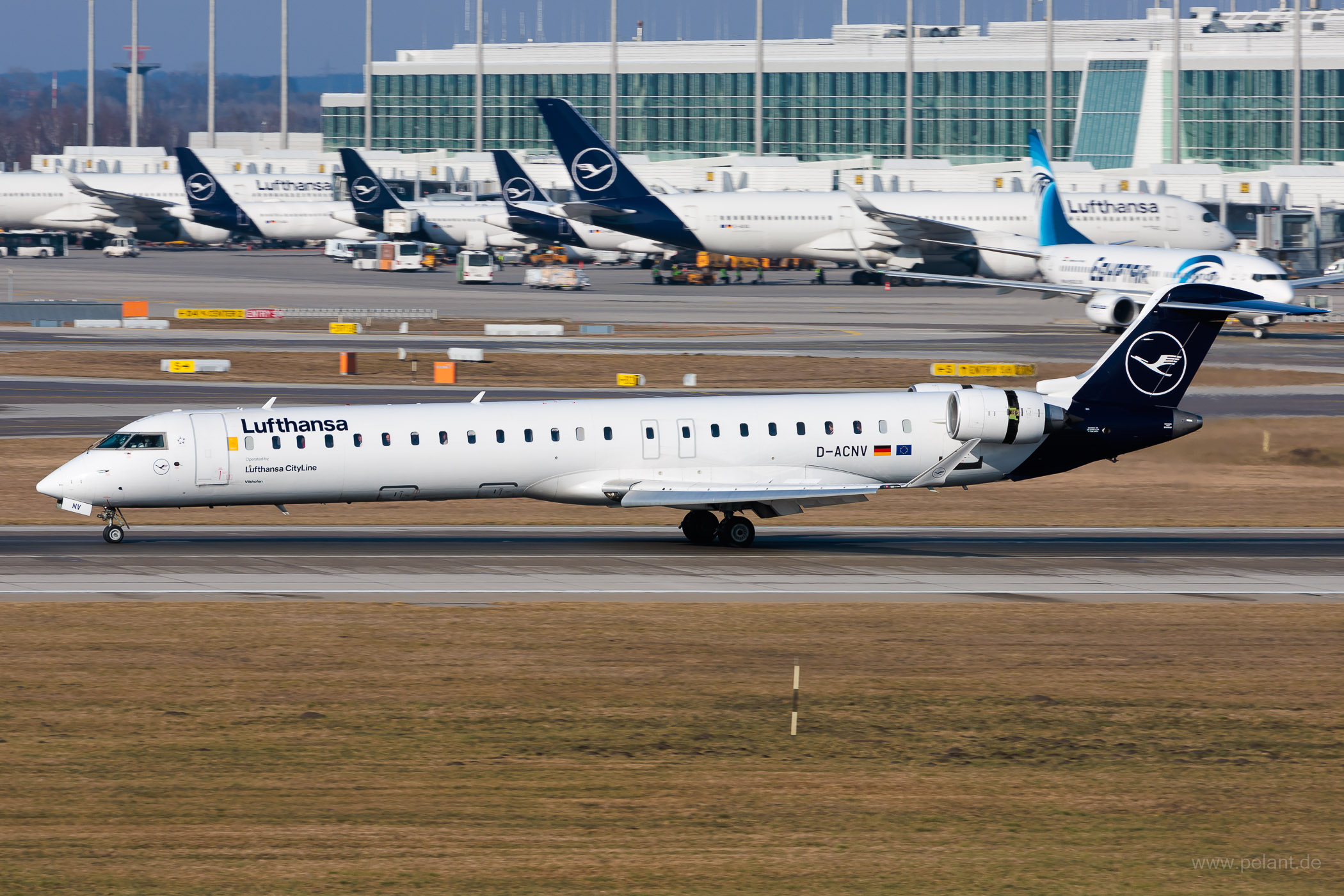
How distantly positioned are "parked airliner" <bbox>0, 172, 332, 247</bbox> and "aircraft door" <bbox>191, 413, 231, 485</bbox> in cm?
13302

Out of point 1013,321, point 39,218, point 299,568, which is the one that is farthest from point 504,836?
point 39,218

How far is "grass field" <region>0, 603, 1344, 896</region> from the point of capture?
17781mm

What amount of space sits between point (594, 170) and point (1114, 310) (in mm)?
44134

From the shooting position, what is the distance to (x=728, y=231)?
412ft

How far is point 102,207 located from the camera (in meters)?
166

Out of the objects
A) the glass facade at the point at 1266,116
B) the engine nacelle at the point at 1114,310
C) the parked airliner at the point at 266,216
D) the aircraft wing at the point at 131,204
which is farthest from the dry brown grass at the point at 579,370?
the glass facade at the point at 1266,116

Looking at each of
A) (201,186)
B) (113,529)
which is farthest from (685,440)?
(201,186)

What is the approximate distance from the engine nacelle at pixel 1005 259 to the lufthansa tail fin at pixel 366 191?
186 feet

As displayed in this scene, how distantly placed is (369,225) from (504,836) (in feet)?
456

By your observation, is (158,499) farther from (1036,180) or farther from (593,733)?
(1036,180)

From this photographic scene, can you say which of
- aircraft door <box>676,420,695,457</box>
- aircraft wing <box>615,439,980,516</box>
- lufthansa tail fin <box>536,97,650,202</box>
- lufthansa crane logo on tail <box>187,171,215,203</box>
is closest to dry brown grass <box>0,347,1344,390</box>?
aircraft wing <box>615,439,980,516</box>

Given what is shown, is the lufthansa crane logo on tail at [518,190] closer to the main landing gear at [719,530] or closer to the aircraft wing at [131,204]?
the aircraft wing at [131,204]

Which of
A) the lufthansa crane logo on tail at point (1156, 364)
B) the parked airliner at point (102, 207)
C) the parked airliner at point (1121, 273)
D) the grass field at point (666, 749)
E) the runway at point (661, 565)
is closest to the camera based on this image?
the grass field at point (666, 749)

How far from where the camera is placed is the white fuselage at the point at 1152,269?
87500mm
